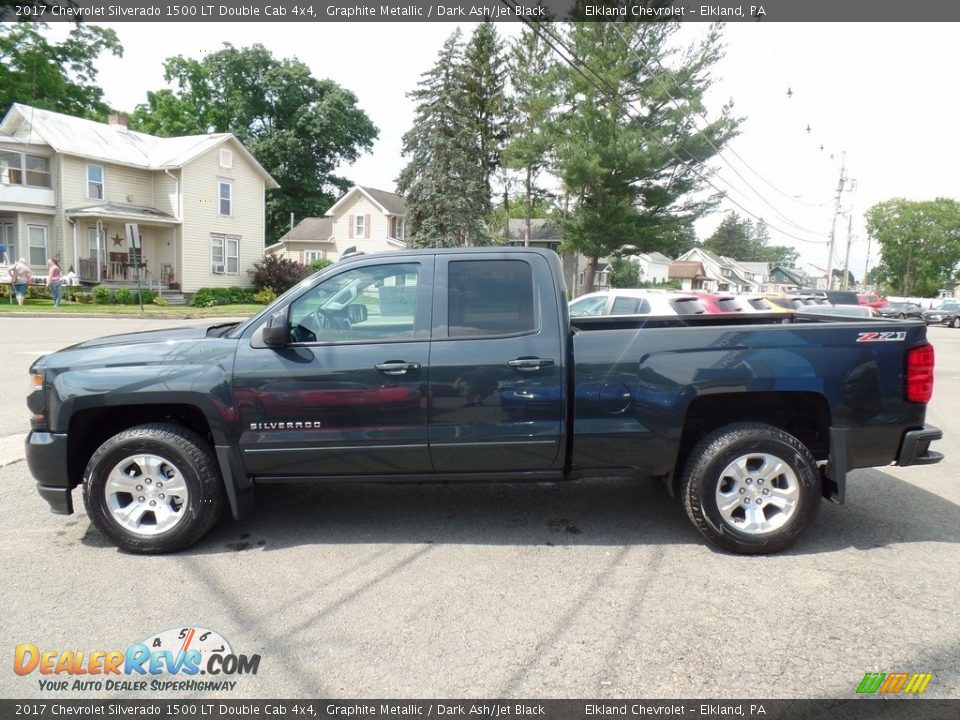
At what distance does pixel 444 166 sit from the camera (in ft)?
102

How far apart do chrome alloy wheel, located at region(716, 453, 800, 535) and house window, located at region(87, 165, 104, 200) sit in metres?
33.4

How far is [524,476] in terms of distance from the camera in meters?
4.39

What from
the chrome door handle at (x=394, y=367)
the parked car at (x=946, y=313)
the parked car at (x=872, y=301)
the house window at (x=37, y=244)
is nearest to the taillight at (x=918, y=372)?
the chrome door handle at (x=394, y=367)

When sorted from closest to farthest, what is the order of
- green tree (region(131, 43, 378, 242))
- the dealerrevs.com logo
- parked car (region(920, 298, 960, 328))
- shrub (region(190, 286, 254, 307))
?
the dealerrevs.com logo → shrub (region(190, 286, 254, 307)) → parked car (region(920, 298, 960, 328)) → green tree (region(131, 43, 378, 242))

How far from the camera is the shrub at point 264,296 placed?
1305 inches

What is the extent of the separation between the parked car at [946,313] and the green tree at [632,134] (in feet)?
59.5

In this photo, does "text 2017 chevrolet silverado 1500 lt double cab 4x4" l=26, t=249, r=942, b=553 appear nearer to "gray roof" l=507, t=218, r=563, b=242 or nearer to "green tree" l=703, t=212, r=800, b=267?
"gray roof" l=507, t=218, r=563, b=242

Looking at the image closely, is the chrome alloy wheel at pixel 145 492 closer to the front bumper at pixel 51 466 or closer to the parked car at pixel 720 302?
the front bumper at pixel 51 466

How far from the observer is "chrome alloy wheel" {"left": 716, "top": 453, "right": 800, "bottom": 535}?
4215 mm

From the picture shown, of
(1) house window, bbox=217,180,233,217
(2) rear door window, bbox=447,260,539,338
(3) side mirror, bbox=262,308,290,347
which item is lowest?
(3) side mirror, bbox=262,308,290,347

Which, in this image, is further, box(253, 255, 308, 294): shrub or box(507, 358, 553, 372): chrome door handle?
box(253, 255, 308, 294): shrub

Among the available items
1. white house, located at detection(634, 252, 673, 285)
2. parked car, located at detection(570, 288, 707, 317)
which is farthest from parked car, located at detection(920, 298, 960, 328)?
white house, located at detection(634, 252, 673, 285)

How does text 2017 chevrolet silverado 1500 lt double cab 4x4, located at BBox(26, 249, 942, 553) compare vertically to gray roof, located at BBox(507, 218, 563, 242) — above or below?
below

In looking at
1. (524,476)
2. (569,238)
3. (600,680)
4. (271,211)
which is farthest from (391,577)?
(271,211)
